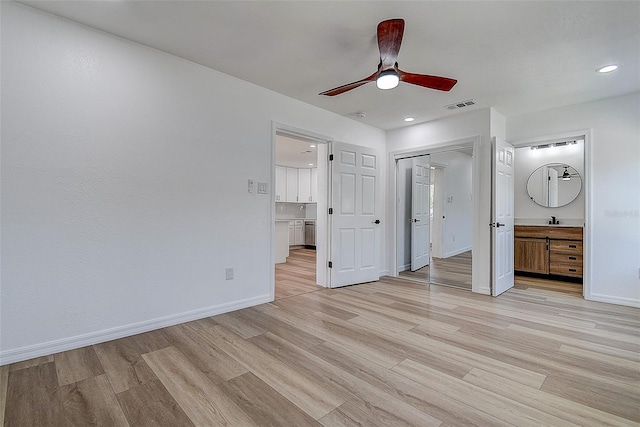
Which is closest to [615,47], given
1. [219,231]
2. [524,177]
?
[524,177]

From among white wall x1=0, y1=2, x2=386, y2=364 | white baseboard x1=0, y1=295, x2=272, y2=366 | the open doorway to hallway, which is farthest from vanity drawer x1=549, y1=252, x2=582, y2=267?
white baseboard x1=0, y1=295, x2=272, y2=366

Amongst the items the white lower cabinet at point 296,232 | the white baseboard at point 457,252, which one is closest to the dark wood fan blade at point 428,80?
the white baseboard at point 457,252

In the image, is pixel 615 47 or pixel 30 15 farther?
pixel 615 47

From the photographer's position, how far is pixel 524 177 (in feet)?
16.7

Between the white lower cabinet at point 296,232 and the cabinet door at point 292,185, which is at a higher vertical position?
the cabinet door at point 292,185

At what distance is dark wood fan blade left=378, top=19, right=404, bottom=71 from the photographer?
2.03 meters

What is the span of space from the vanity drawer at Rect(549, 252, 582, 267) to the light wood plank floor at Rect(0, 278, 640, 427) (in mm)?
1601

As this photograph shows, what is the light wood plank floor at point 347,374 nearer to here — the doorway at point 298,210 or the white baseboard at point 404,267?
the doorway at point 298,210

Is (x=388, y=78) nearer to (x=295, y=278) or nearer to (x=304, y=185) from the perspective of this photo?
(x=295, y=278)

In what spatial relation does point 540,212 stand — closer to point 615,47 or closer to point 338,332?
point 615,47

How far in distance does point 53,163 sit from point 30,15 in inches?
40.2

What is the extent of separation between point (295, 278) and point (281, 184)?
14.6 ft

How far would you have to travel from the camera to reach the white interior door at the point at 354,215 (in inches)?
159

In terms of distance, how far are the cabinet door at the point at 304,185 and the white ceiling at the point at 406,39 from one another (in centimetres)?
561
